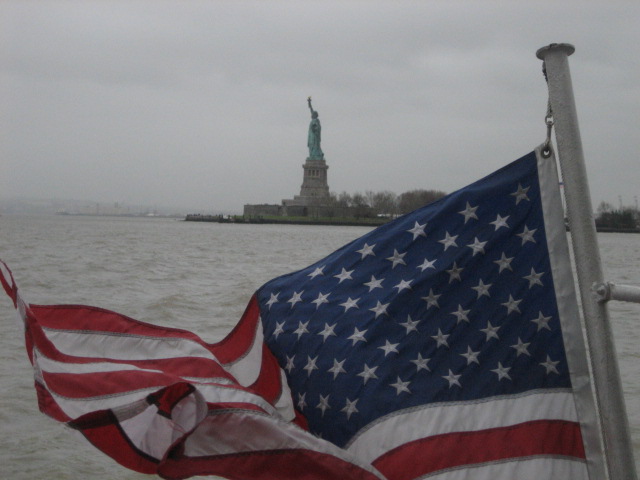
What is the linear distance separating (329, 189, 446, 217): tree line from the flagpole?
85.6 metres

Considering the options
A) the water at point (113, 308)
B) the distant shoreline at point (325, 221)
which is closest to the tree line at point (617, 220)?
the distant shoreline at point (325, 221)

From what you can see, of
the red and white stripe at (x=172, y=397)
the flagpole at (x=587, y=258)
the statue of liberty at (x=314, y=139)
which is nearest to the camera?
the flagpole at (x=587, y=258)

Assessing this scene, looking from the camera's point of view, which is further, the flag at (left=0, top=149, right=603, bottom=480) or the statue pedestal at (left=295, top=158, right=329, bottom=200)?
the statue pedestal at (left=295, top=158, right=329, bottom=200)

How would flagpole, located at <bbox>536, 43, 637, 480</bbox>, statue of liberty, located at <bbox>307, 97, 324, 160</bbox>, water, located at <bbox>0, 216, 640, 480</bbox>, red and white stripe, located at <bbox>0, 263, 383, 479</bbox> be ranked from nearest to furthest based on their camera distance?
flagpole, located at <bbox>536, 43, 637, 480</bbox> → red and white stripe, located at <bbox>0, 263, 383, 479</bbox> → water, located at <bbox>0, 216, 640, 480</bbox> → statue of liberty, located at <bbox>307, 97, 324, 160</bbox>

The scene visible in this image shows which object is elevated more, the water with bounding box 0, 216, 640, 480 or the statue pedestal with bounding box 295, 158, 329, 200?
the statue pedestal with bounding box 295, 158, 329, 200

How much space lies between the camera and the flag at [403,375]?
6.55ft

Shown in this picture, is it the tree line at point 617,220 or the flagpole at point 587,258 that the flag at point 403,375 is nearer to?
the flagpole at point 587,258

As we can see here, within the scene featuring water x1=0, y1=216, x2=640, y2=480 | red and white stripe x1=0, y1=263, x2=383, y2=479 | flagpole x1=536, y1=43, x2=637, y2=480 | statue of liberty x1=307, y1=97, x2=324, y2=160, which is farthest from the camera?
statue of liberty x1=307, y1=97, x2=324, y2=160

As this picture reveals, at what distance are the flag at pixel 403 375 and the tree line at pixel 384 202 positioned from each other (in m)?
85.2

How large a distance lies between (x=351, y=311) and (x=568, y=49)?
103 centimetres

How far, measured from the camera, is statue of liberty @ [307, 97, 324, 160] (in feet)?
251

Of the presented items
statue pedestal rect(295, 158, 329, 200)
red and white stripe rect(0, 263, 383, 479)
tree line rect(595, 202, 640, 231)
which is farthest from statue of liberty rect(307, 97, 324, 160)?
red and white stripe rect(0, 263, 383, 479)

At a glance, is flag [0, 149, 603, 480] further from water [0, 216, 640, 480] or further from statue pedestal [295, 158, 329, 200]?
statue pedestal [295, 158, 329, 200]

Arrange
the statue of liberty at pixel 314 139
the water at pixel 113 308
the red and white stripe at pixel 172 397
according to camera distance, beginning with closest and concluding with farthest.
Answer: the red and white stripe at pixel 172 397, the water at pixel 113 308, the statue of liberty at pixel 314 139
